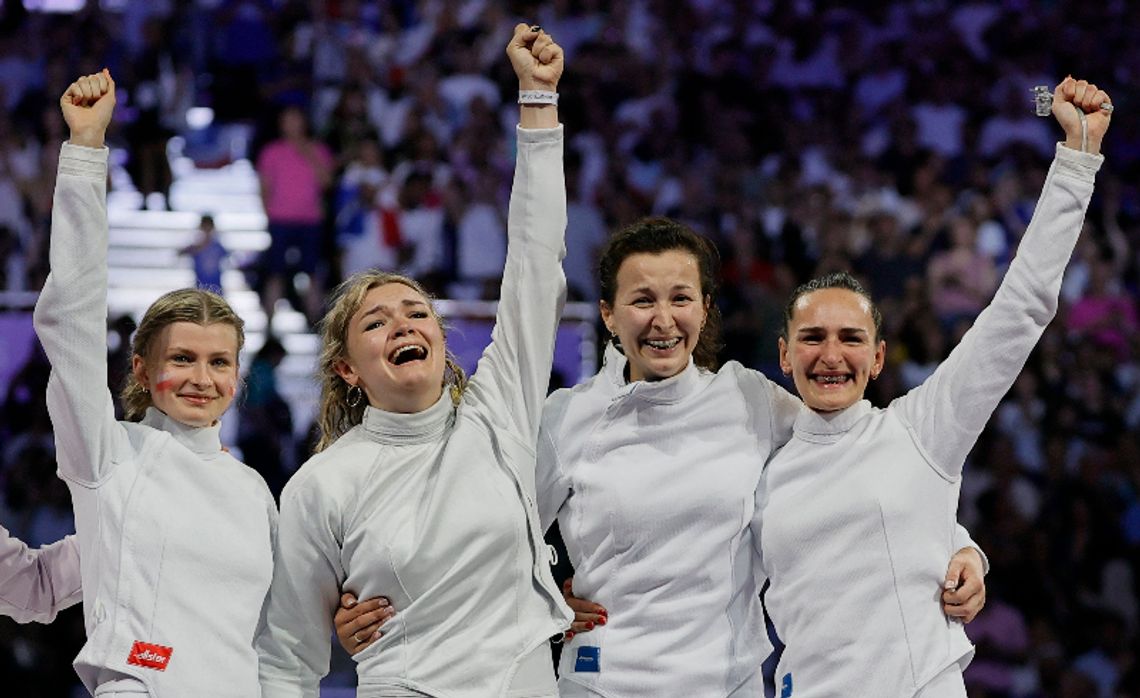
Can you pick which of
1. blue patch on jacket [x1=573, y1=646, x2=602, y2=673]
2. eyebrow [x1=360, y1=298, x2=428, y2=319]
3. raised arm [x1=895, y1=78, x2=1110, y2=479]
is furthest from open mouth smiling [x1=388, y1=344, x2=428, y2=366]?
raised arm [x1=895, y1=78, x2=1110, y2=479]

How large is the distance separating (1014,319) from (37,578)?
2270 mm

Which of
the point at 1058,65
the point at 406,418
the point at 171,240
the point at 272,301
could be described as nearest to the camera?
the point at 406,418

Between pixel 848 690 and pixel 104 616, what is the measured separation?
1.54 m

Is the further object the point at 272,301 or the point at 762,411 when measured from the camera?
the point at 272,301

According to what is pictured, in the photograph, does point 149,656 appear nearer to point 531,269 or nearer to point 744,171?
point 531,269

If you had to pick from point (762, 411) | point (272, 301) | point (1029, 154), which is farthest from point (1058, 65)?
point (762, 411)

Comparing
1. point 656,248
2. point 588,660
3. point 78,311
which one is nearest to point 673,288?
point 656,248

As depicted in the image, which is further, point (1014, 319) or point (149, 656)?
point (1014, 319)

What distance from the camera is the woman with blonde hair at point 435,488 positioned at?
11.0ft

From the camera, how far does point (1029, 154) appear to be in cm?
1022

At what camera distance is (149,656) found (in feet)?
10.7

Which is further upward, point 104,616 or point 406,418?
point 406,418

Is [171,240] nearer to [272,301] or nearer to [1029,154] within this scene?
[272,301]

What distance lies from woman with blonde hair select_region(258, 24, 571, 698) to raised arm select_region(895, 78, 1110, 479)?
0.89 m
